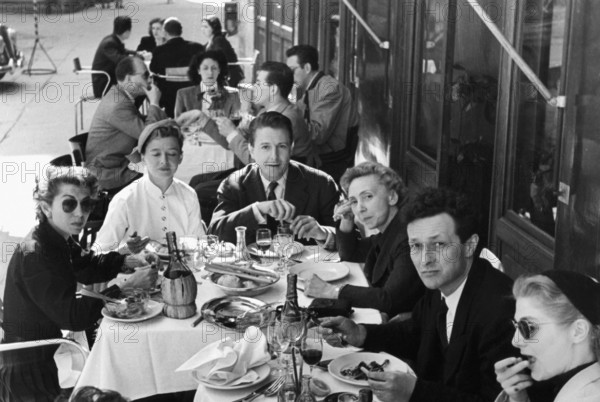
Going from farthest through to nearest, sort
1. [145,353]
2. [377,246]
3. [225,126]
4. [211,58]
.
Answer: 1. [211,58]
2. [225,126]
3. [377,246]
4. [145,353]

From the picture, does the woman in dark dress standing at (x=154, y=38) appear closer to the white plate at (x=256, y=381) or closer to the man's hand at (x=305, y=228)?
the man's hand at (x=305, y=228)

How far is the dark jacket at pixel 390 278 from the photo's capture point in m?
3.44

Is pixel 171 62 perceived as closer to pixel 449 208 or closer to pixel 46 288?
pixel 46 288

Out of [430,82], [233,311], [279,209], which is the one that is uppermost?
[430,82]

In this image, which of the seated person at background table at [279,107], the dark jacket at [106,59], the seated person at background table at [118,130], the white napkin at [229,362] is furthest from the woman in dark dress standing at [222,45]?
the white napkin at [229,362]

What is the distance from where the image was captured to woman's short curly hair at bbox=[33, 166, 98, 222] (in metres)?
3.46

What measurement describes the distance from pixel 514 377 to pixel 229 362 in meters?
0.92

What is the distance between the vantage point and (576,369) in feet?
7.35

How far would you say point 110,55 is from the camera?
10.4 meters

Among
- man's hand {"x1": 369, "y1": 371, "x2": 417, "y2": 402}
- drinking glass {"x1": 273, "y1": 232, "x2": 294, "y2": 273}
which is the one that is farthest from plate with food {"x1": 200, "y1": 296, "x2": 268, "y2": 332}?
man's hand {"x1": 369, "y1": 371, "x2": 417, "y2": 402}

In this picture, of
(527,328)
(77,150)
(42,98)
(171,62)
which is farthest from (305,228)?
(42,98)

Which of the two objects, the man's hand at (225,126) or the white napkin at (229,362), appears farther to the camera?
the man's hand at (225,126)

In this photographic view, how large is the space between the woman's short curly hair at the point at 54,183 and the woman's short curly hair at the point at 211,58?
14.2 ft

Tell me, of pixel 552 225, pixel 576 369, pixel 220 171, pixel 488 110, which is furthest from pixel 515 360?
pixel 220 171
